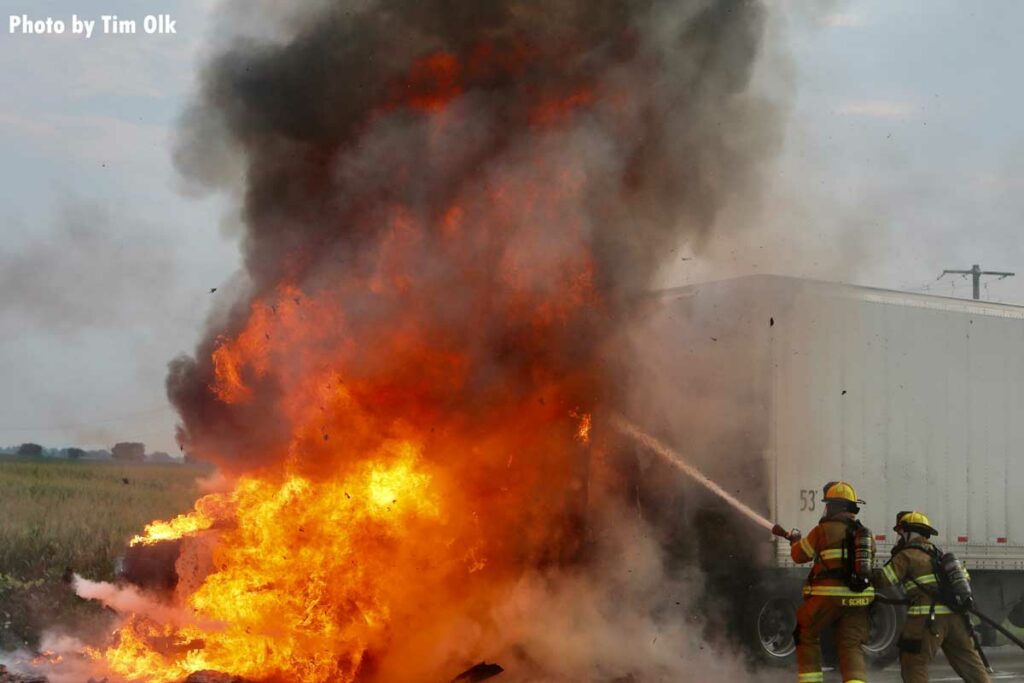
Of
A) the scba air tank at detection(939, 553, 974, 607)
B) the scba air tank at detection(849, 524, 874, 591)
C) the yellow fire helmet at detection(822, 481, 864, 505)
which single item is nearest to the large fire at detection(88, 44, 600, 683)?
the yellow fire helmet at detection(822, 481, 864, 505)

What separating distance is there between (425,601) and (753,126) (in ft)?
20.2

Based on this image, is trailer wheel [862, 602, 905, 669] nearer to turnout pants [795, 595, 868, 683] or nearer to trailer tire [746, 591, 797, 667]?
trailer tire [746, 591, 797, 667]

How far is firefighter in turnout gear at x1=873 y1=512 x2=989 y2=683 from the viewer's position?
9.84m

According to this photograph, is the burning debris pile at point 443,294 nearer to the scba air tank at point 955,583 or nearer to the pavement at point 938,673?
the pavement at point 938,673

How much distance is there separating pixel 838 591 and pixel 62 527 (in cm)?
1343

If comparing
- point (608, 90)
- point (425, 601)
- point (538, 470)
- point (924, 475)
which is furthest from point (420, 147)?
point (924, 475)

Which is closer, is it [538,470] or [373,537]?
[373,537]

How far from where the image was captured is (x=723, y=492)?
13.3 m

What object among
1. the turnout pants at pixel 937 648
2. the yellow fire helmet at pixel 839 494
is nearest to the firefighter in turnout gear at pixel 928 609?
the turnout pants at pixel 937 648

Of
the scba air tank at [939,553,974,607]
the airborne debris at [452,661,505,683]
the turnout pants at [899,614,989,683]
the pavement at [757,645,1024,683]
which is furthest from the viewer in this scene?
the pavement at [757,645,1024,683]

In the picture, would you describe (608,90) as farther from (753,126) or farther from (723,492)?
(723,492)

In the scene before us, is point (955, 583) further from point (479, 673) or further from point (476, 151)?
point (476, 151)

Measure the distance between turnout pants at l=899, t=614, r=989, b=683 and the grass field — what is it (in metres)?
9.49

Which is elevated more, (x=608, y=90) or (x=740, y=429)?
(x=608, y=90)
